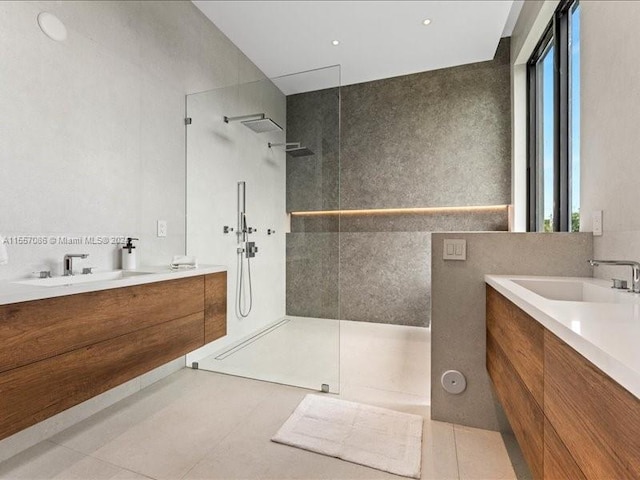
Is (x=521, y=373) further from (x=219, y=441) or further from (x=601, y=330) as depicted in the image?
(x=219, y=441)

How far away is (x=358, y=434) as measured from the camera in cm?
168

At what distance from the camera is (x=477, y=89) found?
11.8 feet

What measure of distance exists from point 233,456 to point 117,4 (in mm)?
2668

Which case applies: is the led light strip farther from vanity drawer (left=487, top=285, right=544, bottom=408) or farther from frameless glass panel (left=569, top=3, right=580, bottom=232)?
vanity drawer (left=487, top=285, right=544, bottom=408)

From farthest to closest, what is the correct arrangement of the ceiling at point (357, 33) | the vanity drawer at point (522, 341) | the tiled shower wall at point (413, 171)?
the tiled shower wall at point (413, 171) < the ceiling at point (357, 33) < the vanity drawer at point (522, 341)

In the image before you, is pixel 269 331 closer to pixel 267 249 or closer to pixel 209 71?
pixel 267 249

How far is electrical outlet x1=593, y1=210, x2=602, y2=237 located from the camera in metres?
1.57

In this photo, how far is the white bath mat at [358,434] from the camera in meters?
1.49

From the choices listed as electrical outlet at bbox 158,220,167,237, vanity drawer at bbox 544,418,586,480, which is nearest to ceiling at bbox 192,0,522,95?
electrical outlet at bbox 158,220,167,237

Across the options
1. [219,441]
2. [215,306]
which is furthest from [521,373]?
[215,306]

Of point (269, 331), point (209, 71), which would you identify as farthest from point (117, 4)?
point (269, 331)

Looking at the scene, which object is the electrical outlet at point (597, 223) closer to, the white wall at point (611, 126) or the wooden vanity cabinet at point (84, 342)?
the white wall at point (611, 126)

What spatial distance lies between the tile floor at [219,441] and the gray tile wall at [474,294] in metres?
0.11

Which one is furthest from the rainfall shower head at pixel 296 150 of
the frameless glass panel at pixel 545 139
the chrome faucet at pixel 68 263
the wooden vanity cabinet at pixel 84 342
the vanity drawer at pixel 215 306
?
the frameless glass panel at pixel 545 139
